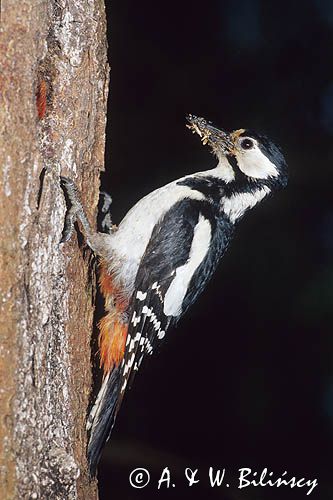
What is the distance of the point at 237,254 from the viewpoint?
473 centimetres

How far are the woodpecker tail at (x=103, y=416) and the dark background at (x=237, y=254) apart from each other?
166 cm

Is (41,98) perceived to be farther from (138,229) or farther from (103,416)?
(103,416)

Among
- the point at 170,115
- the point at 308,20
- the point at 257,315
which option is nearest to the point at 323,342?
the point at 257,315

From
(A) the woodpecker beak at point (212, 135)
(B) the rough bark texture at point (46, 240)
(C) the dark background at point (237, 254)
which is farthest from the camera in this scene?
(C) the dark background at point (237, 254)

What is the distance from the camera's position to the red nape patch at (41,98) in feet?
6.95

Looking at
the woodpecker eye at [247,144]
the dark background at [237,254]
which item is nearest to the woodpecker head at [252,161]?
the woodpecker eye at [247,144]

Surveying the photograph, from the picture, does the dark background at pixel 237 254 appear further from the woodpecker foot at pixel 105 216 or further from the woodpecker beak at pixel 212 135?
the woodpecker beak at pixel 212 135

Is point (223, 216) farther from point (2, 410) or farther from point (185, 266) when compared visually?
point (2, 410)

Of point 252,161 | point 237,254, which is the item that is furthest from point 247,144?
point 237,254

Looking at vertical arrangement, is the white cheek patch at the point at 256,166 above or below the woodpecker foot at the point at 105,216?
above

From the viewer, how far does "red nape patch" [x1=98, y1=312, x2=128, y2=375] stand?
2680mm

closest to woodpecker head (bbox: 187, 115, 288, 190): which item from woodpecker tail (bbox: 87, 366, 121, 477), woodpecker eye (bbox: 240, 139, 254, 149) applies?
woodpecker eye (bbox: 240, 139, 254, 149)

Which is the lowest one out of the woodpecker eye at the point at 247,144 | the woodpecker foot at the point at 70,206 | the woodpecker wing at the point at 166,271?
the woodpecker wing at the point at 166,271

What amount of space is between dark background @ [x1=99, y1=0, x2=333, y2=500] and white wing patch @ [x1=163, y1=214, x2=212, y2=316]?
1.48 meters
